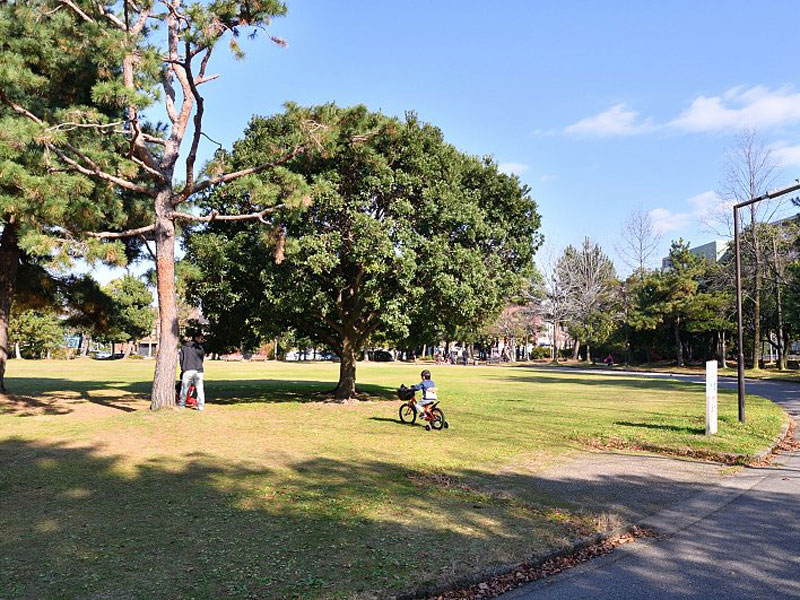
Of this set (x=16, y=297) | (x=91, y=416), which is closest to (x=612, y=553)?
(x=91, y=416)

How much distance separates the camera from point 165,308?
13219 mm

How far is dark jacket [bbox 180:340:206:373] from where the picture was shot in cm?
1412

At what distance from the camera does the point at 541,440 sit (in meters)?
11.0

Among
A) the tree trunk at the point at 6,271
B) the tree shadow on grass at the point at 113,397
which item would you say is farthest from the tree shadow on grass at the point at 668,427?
the tree trunk at the point at 6,271

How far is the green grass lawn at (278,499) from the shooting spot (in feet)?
13.7

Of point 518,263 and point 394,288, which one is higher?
point 518,263

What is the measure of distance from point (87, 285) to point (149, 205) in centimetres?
354

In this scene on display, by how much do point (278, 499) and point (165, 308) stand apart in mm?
8194

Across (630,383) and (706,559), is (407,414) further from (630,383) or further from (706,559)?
(630,383)

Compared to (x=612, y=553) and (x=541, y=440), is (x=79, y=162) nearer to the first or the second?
(x=541, y=440)

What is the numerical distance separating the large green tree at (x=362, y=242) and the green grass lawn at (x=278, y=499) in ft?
10.4

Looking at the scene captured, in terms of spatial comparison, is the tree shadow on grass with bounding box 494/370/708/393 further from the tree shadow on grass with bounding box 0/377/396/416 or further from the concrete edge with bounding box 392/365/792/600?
the concrete edge with bounding box 392/365/792/600

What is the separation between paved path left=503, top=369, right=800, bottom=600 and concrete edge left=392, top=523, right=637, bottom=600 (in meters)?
0.20

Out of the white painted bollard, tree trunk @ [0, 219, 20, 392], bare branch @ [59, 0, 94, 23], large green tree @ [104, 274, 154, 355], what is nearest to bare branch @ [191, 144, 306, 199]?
bare branch @ [59, 0, 94, 23]
